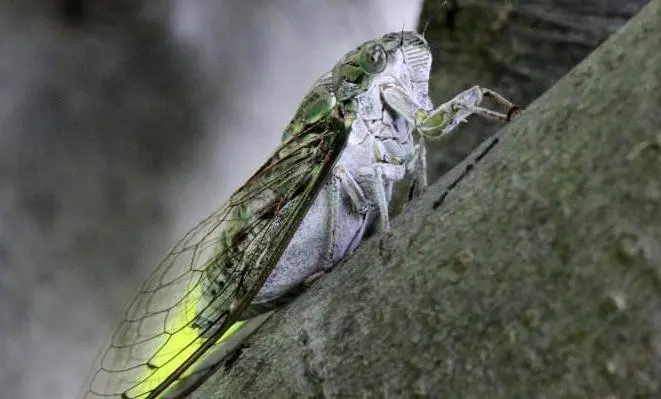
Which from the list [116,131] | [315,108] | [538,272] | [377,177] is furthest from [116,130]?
[538,272]

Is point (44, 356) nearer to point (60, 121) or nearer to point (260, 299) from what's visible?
point (60, 121)

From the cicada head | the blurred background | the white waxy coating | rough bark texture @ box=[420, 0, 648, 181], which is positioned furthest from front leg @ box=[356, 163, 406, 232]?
the blurred background

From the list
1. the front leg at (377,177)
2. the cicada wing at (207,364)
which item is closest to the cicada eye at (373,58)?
the front leg at (377,177)

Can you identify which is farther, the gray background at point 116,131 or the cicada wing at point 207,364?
the gray background at point 116,131

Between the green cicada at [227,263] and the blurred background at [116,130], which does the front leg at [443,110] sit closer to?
the green cicada at [227,263]

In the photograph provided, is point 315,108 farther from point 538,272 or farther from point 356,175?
point 538,272

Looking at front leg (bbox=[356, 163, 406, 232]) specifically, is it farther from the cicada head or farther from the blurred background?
the blurred background
